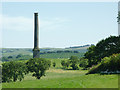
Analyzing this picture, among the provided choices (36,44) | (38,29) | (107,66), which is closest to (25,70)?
(36,44)

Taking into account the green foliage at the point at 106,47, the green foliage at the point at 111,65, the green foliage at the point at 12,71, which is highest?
the green foliage at the point at 106,47

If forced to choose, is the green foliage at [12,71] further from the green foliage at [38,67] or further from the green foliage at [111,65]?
the green foliage at [111,65]

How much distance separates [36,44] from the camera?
407 ft

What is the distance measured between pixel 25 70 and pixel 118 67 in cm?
7830

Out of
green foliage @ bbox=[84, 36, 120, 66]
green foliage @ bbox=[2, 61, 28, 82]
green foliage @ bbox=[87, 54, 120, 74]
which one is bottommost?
green foliage @ bbox=[2, 61, 28, 82]

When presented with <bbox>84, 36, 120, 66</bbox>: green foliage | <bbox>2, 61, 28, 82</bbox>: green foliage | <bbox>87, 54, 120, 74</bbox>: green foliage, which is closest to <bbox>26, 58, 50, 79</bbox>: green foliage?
<bbox>2, 61, 28, 82</bbox>: green foliage

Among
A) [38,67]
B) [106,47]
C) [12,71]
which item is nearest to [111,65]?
[106,47]

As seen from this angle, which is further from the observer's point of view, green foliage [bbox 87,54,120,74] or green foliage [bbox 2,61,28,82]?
green foliage [bbox 2,61,28,82]

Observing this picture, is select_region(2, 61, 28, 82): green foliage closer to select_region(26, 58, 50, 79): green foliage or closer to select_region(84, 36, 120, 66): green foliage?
select_region(26, 58, 50, 79): green foliage

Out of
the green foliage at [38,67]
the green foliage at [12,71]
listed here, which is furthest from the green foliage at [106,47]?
the green foliage at [12,71]

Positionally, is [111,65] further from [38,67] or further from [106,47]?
[38,67]

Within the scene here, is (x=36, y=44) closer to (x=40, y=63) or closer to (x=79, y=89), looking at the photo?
(x=40, y=63)

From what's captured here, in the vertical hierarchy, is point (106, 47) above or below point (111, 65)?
above

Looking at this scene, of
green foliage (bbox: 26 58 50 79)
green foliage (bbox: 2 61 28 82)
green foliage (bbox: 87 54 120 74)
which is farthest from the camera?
green foliage (bbox: 26 58 50 79)
